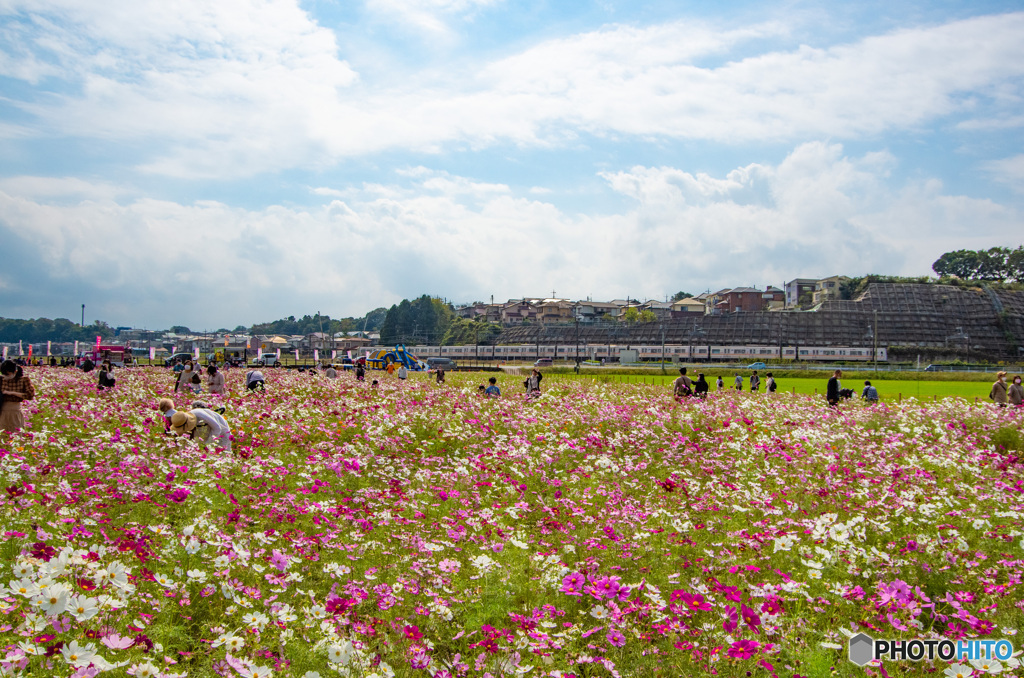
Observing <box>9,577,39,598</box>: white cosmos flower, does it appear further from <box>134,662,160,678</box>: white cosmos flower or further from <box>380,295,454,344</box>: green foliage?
<box>380,295,454,344</box>: green foliage

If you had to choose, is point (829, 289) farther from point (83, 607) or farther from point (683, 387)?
point (83, 607)

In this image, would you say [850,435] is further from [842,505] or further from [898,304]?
[898,304]

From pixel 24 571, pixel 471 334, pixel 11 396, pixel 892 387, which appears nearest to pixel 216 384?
pixel 11 396

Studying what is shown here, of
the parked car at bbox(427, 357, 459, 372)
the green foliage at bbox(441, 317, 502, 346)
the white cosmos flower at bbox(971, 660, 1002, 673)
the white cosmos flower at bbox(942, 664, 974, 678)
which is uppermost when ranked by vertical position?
the green foliage at bbox(441, 317, 502, 346)

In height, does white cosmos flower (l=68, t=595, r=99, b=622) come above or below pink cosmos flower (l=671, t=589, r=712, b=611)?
above

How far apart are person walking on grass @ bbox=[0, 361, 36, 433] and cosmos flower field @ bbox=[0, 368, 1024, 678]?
1460 mm

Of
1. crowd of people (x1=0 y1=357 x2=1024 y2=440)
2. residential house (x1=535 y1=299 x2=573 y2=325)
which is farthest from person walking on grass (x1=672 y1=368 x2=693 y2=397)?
residential house (x1=535 y1=299 x2=573 y2=325)

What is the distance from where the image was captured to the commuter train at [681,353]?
87625 millimetres

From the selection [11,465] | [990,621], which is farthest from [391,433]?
[990,621]

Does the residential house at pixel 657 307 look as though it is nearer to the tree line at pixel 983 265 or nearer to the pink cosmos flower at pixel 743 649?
the tree line at pixel 983 265

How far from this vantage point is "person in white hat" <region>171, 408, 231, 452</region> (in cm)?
854

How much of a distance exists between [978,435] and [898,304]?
11788cm

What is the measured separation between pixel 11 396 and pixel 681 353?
9551 cm

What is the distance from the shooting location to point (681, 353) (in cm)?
9938
